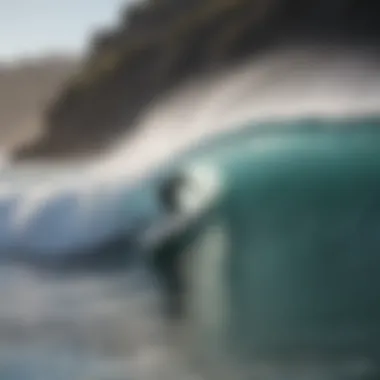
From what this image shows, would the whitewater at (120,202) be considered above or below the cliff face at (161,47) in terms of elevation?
below

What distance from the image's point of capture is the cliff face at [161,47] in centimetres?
125

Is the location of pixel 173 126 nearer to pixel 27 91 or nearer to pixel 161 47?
pixel 161 47

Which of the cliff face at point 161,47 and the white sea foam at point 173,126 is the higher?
the cliff face at point 161,47

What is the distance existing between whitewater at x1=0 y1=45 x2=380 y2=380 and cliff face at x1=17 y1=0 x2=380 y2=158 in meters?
0.03

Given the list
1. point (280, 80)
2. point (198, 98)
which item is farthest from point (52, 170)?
point (280, 80)

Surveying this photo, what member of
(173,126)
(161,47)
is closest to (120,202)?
(173,126)

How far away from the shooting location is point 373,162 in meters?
1.22

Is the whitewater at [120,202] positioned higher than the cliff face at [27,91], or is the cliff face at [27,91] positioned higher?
the cliff face at [27,91]

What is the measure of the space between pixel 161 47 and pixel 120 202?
259mm

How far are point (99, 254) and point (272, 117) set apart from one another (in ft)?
1.12

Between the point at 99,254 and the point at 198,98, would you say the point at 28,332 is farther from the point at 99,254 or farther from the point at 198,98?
the point at 198,98

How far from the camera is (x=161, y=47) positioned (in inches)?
49.6

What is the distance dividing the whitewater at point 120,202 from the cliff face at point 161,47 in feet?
0.09

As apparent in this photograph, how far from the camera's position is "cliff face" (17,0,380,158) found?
1.25 metres
